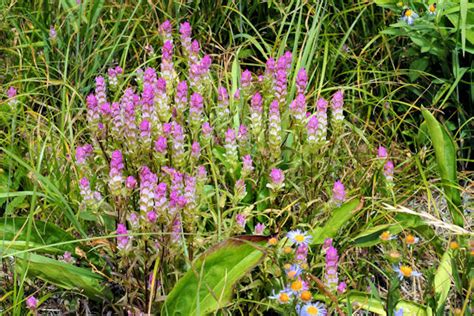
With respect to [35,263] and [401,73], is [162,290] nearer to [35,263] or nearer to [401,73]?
[35,263]

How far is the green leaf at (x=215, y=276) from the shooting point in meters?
1.87

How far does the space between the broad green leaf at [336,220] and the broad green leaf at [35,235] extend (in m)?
0.70

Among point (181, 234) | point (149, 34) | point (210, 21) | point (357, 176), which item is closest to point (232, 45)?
point (210, 21)

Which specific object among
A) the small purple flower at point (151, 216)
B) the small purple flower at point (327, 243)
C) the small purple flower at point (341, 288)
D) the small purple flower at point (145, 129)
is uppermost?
the small purple flower at point (145, 129)

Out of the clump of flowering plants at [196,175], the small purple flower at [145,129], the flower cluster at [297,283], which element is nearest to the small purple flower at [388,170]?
the clump of flowering plants at [196,175]

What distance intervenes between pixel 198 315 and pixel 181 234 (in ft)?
0.76

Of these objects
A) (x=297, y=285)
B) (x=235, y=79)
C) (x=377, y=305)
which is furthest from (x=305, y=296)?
(x=235, y=79)

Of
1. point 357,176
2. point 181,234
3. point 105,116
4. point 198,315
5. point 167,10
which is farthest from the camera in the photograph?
point 167,10

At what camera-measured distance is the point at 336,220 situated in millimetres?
2113

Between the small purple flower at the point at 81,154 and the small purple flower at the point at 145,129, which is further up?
the small purple flower at the point at 145,129

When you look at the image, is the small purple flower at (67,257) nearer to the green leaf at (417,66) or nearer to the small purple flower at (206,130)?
the small purple flower at (206,130)

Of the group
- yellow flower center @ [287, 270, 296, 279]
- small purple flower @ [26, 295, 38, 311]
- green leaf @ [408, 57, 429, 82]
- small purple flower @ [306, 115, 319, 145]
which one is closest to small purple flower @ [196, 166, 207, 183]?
small purple flower @ [306, 115, 319, 145]

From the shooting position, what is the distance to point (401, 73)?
289 cm

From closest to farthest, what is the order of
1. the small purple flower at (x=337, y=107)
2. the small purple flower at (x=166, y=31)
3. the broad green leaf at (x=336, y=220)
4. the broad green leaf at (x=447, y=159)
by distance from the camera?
the broad green leaf at (x=336, y=220), the small purple flower at (x=337, y=107), the broad green leaf at (x=447, y=159), the small purple flower at (x=166, y=31)
